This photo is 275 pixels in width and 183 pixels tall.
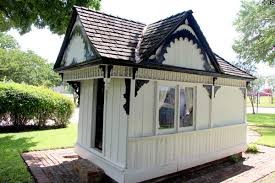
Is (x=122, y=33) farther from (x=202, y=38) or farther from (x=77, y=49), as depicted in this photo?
(x=202, y=38)

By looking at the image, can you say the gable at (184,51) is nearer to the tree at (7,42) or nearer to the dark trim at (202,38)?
the dark trim at (202,38)

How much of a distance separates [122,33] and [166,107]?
7.87ft

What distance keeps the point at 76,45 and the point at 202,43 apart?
373 centimetres

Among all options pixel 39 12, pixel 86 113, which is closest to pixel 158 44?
pixel 86 113

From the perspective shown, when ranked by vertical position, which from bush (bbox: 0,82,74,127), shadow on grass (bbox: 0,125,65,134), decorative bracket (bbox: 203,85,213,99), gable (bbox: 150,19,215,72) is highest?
gable (bbox: 150,19,215,72)

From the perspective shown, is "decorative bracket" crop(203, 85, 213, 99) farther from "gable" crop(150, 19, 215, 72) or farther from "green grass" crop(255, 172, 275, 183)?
"green grass" crop(255, 172, 275, 183)

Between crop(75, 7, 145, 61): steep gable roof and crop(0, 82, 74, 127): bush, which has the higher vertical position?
crop(75, 7, 145, 61): steep gable roof

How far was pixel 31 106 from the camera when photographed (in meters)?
15.3

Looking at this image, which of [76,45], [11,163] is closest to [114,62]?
[76,45]

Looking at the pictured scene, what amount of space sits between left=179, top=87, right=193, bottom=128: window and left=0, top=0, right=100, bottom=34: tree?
737 cm

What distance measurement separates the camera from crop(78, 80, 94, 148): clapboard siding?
8484 mm

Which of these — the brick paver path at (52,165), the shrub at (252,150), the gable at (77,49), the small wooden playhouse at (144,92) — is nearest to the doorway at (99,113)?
the small wooden playhouse at (144,92)

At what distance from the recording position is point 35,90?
1586 cm

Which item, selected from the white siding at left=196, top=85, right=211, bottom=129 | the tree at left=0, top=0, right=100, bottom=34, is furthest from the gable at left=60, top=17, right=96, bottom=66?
Result: the tree at left=0, top=0, right=100, bottom=34
